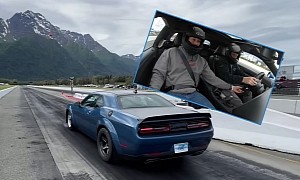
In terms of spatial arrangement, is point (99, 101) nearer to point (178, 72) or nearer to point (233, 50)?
point (178, 72)

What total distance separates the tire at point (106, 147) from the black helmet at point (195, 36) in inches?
136

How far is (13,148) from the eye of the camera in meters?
6.55

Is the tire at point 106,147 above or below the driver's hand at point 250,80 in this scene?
below

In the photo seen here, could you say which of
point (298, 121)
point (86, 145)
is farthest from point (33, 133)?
point (298, 121)

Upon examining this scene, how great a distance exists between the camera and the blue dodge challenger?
Result: 4.71 metres

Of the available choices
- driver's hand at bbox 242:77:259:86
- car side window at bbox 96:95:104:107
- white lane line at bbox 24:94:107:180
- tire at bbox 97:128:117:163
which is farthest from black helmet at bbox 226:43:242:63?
white lane line at bbox 24:94:107:180

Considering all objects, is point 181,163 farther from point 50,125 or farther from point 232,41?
point 50,125

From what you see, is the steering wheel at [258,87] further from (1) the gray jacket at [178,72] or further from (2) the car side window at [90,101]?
(2) the car side window at [90,101]

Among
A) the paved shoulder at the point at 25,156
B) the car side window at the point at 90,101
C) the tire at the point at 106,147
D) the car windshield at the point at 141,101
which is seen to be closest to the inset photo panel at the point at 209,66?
the car windshield at the point at 141,101

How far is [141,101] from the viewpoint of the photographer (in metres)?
6.00

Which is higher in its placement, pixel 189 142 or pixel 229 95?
pixel 229 95

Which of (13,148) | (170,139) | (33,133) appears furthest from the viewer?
(33,133)

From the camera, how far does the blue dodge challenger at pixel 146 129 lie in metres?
4.71

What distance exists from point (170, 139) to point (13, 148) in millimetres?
4100
